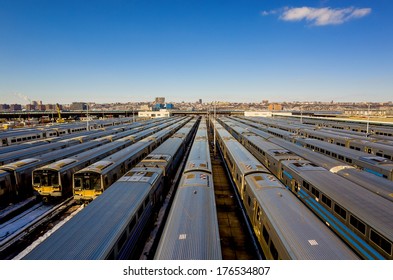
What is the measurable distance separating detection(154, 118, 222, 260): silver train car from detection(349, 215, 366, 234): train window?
23.5 ft

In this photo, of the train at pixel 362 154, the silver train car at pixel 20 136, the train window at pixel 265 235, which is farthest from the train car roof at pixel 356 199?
the silver train car at pixel 20 136

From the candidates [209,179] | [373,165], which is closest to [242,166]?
[209,179]

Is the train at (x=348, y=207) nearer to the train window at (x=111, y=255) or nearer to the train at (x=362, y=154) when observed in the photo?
the train at (x=362, y=154)

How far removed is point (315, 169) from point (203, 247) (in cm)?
1364

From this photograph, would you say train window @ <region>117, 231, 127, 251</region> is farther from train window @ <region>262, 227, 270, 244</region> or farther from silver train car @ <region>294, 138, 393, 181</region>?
silver train car @ <region>294, 138, 393, 181</region>

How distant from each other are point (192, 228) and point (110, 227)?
381 centimetres

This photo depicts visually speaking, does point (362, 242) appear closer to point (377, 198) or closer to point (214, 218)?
point (377, 198)

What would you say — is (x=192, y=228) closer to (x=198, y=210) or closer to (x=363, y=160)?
(x=198, y=210)

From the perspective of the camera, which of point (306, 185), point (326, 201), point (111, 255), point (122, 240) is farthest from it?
point (306, 185)

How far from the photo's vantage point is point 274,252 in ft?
34.8

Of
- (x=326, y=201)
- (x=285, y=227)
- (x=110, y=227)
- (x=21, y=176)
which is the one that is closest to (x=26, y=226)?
(x=21, y=176)

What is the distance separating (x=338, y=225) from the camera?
511 inches

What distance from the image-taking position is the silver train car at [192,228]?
28.4 feet

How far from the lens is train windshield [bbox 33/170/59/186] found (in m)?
20.4
